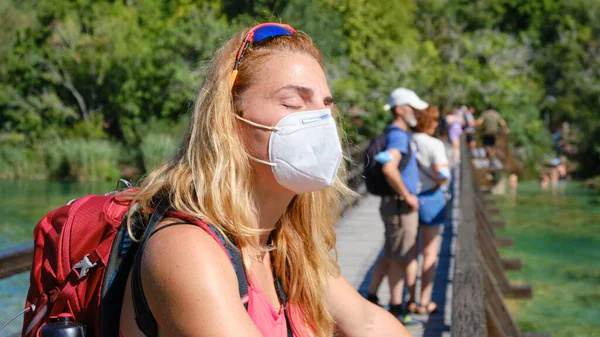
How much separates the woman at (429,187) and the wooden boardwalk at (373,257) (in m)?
0.25

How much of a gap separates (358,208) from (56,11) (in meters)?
29.4

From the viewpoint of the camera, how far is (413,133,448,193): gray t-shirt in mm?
7016

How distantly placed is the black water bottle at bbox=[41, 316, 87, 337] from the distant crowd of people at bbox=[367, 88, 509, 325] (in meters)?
4.62

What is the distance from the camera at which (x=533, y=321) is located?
42.7 ft

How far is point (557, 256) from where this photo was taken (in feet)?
65.2

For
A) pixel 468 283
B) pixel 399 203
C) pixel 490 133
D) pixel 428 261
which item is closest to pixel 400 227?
pixel 399 203

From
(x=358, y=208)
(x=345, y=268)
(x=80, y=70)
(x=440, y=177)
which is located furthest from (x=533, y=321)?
(x=80, y=70)

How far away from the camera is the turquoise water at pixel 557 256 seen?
1345 cm

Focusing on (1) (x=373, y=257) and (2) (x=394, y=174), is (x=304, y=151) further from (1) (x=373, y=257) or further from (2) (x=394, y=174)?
(1) (x=373, y=257)

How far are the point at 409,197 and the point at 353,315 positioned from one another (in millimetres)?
4414

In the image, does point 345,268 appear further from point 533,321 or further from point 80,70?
point 80,70

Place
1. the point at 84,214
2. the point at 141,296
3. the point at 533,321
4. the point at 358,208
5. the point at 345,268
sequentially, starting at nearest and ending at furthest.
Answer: the point at 141,296, the point at 84,214, the point at 345,268, the point at 533,321, the point at 358,208

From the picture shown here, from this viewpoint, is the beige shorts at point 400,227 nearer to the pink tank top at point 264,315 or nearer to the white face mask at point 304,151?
the white face mask at point 304,151

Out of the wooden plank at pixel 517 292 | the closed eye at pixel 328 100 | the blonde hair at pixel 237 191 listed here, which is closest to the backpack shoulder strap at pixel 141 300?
the blonde hair at pixel 237 191
